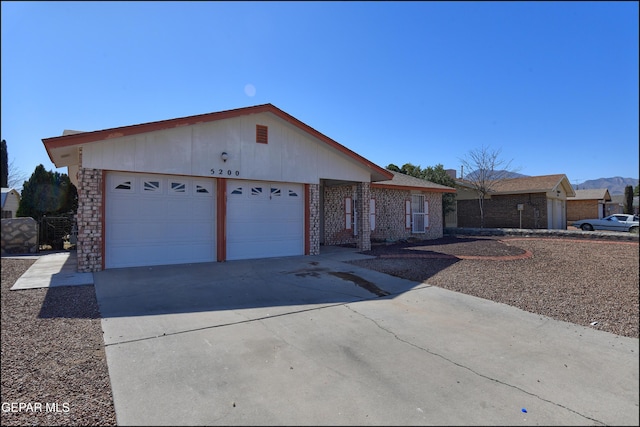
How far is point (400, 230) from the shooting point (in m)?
16.3

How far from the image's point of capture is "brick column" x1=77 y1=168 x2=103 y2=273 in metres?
7.68

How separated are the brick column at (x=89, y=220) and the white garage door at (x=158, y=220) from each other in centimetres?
24

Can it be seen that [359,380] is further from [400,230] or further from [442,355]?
[400,230]

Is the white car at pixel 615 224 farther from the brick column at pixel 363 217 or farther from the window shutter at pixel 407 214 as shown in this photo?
the window shutter at pixel 407 214

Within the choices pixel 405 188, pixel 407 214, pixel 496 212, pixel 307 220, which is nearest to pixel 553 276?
pixel 307 220

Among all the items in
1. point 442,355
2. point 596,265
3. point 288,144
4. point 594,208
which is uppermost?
point 288,144

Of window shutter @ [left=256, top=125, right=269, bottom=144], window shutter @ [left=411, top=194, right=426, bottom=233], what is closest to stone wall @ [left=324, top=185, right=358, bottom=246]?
window shutter @ [left=411, top=194, right=426, bottom=233]

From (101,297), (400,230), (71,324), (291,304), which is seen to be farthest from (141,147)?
(400,230)

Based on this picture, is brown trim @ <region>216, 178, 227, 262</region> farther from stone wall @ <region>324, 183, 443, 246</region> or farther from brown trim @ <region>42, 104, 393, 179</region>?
stone wall @ <region>324, 183, 443, 246</region>

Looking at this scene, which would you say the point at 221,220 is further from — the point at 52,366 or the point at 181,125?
the point at 52,366

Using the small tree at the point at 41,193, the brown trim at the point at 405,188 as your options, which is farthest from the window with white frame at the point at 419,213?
the small tree at the point at 41,193

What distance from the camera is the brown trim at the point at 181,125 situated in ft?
23.8

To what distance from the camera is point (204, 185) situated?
31.1 ft

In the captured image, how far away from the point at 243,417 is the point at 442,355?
220 centimetres
